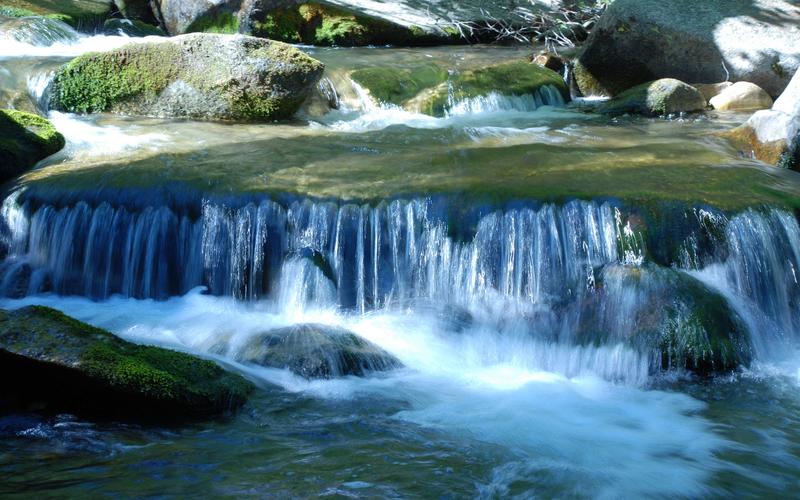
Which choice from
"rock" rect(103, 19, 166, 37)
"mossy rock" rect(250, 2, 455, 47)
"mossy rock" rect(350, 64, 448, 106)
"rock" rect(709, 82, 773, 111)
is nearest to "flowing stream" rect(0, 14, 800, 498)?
"mossy rock" rect(350, 64, 448, 106)

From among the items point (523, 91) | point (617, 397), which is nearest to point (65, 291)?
point (617, 397)

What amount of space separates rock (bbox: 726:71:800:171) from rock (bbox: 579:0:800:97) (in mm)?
3732

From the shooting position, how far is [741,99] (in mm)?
11969

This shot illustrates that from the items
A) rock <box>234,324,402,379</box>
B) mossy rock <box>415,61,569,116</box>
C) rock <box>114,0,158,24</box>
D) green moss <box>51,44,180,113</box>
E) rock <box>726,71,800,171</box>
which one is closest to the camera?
rock <box>234,324,402,379</box>

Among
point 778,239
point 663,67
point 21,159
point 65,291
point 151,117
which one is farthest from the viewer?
point 663,67

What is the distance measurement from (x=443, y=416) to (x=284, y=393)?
3.15 feet

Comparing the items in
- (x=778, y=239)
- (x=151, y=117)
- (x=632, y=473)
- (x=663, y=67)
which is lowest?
(x=632, y=473)

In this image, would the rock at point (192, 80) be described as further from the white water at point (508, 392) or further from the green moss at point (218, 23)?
the green moss at point (218, 23)

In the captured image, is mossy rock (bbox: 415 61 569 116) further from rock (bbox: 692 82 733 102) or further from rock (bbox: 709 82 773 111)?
rock (bbox: 709 82 773 111)

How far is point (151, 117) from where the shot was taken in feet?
33.7

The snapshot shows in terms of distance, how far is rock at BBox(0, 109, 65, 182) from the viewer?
804cm

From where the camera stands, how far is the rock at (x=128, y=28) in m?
14.8

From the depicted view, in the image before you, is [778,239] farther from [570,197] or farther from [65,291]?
[65,291]

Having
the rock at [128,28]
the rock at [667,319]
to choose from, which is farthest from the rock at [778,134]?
the rock at [128,28]
